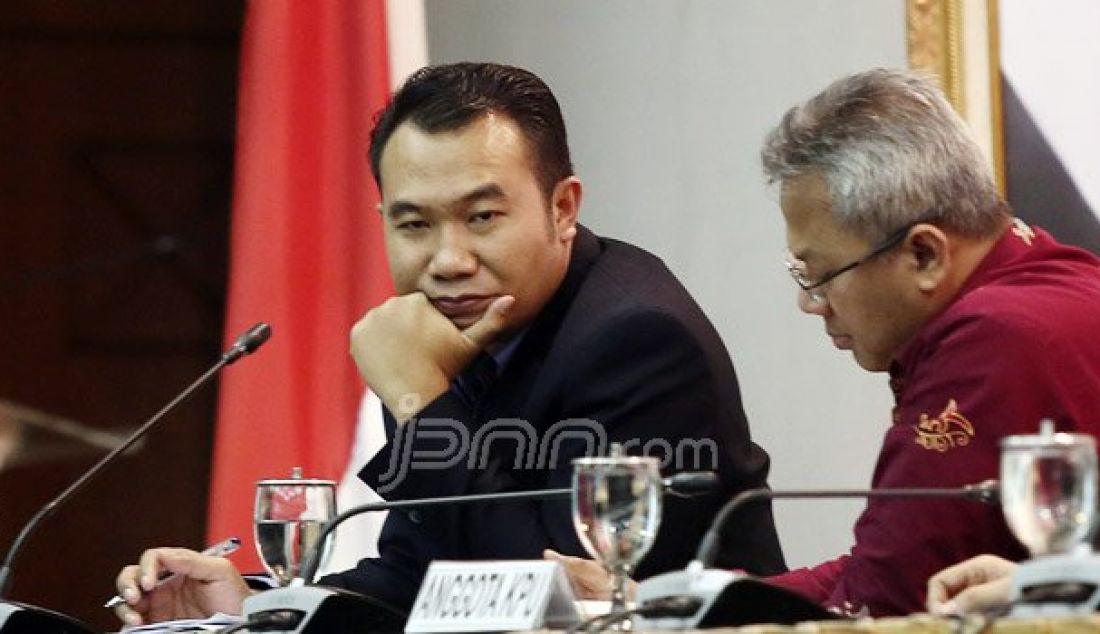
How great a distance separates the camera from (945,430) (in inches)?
86.8

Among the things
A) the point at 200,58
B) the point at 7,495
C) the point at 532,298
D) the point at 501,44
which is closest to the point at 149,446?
the point at 7,495

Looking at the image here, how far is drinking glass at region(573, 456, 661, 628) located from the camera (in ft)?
6.04

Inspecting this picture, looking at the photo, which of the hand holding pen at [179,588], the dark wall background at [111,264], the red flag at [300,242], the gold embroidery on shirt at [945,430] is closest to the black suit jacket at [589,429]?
the hand holding pen at [179,588]

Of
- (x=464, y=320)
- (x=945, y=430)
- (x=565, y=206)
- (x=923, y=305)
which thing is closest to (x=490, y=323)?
(x=464, y=320)

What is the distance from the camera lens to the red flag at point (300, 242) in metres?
3.78

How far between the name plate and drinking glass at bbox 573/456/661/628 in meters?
0.05

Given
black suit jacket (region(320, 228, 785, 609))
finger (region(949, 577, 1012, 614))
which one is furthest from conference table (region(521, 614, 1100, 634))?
black suit jacket (region(320, 228, 785, 609))

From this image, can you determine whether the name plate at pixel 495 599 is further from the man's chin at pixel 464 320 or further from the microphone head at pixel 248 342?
the man's chin at pixel 464 320

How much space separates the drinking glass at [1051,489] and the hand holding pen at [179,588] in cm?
133

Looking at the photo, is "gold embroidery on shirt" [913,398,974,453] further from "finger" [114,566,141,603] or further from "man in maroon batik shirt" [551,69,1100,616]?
"finger" [114,566,141,603]

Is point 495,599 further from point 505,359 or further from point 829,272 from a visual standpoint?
point 505,359

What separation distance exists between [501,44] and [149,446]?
125 cm

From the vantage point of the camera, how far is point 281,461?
12.4 feet

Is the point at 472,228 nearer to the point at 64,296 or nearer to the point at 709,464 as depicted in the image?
the point at 709,464
